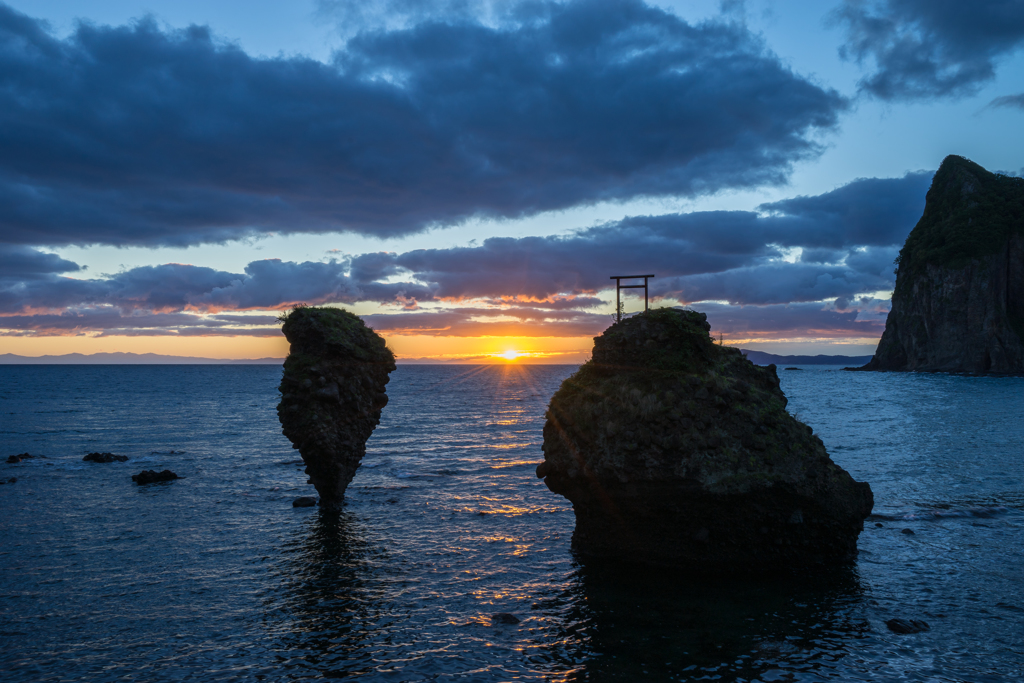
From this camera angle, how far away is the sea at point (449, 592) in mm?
12562

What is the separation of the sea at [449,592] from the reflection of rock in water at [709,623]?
7 centimetres

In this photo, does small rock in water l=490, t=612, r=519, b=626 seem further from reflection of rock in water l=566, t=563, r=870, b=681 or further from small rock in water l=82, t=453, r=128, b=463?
small rock in water l=82, t=453, r=128, b=463

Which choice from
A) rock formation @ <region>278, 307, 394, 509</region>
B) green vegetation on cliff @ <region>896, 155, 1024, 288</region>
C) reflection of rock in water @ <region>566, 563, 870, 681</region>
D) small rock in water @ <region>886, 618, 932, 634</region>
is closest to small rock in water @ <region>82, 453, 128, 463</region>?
rock formation @ <region>278, 307, 394, 509</region>

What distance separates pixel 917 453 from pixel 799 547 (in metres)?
30.4

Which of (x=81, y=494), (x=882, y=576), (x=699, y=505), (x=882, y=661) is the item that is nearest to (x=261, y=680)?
(x=699, y=505)

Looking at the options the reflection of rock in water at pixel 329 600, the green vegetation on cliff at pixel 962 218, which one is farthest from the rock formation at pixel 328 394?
the green vegetation on cliff at pixel 962 218

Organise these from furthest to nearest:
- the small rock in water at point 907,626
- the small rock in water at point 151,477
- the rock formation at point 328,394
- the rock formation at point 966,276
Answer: the rock formation at point 966,276 < the small rock in water at point 151,477 < the rock formation at point 328,394 < the small rock in water at point 907,626

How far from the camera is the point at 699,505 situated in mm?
17172

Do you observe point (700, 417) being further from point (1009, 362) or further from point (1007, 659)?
point (1009, 362)

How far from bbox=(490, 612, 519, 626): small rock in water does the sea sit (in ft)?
0.22

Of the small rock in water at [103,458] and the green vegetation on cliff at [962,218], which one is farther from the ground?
the green vegetation on cliff at [962,218]

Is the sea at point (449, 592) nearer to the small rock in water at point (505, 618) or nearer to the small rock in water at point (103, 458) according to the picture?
the small rock in water at point (505, 618)

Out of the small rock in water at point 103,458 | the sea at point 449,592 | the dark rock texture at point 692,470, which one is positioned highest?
the dark rock texture at point 692,470

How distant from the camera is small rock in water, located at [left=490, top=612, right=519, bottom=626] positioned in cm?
1467
